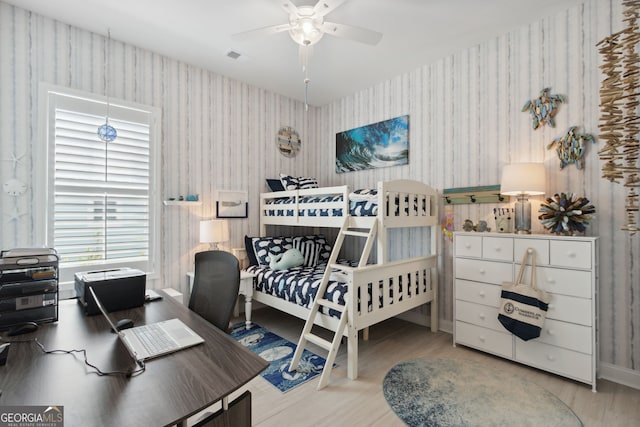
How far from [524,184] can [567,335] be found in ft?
3.61

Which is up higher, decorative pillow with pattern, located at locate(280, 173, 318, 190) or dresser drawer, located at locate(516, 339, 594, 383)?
decorative pillow with pattern, located at locate(280, 173, 318, 190)

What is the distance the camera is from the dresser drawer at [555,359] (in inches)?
79.7

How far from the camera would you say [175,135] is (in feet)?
10.1

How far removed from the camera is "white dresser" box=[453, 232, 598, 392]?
2025 millimetres

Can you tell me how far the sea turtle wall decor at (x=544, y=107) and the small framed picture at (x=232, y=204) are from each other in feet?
9.71

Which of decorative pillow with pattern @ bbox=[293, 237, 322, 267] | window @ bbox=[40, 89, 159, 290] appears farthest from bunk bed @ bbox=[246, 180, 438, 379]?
window @ bbox=[40, 89, 159, 290]

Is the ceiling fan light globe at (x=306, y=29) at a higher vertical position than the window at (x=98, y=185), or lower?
higher

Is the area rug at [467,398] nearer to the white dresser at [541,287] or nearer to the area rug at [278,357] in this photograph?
the white dresser at [541,287]

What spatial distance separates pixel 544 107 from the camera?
2.42 meters

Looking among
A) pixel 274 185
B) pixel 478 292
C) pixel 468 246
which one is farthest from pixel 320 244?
pixel 478 292

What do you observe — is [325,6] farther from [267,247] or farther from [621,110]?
[267,247]

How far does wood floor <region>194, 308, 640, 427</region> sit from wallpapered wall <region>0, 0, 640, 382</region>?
440 mm

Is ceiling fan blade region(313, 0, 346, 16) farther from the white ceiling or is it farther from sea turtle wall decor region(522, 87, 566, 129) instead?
sea turtle wall decor region(522, 87, 566, 129)

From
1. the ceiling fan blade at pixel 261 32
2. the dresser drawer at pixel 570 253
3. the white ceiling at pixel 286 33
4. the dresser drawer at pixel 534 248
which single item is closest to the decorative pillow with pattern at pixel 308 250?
the white ceiling at pixel 286 33
